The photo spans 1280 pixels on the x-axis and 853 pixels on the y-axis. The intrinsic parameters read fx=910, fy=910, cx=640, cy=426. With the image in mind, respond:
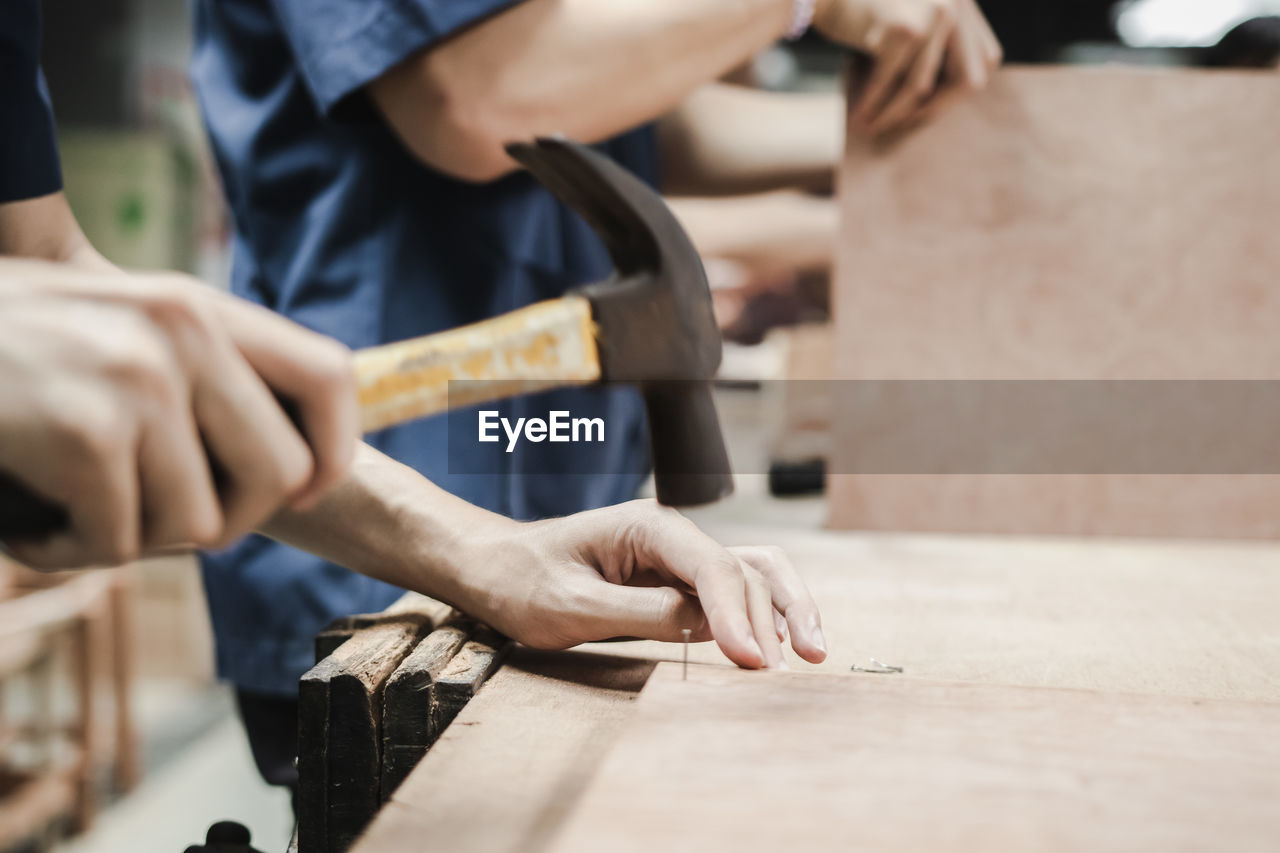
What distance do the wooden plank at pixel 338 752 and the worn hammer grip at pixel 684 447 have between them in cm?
20

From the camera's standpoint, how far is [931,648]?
659 millimetres

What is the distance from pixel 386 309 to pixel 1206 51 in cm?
105

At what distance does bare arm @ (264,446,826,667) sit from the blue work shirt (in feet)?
0.52

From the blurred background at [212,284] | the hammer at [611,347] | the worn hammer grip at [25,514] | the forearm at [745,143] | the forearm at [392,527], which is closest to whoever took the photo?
the worn hammer grip at [25,514]

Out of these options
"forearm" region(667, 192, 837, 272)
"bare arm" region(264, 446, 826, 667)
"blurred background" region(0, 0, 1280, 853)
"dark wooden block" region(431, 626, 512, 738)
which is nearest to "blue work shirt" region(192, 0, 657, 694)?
"bare arm" region(264, 446, 826, 667)

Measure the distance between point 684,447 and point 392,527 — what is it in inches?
10.0

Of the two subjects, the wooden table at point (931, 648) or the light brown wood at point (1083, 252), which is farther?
the light brown wood at point (1083, 252)

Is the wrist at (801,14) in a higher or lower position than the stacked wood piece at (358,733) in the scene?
higher

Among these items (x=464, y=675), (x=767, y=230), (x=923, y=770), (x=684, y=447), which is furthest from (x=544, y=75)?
(x=767, y=230)

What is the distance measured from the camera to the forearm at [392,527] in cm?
65

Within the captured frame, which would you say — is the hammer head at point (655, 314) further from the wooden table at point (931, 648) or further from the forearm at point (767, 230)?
the forearm at point (767, 230)

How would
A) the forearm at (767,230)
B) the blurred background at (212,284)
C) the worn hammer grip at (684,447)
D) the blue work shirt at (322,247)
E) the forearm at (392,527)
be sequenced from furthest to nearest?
1. the blurred background at (212,284)
2. the forearm at (767,230)
3. the blue work shirt at (322,247)
4. the forearm at (392,527)
5. the worn hammer grip at (684,447)

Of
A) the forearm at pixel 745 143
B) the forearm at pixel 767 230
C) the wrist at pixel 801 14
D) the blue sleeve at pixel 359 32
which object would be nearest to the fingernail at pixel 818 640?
the blue sleeve at pixel 359 32

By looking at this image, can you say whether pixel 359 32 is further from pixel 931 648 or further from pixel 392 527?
pixel 931 648
